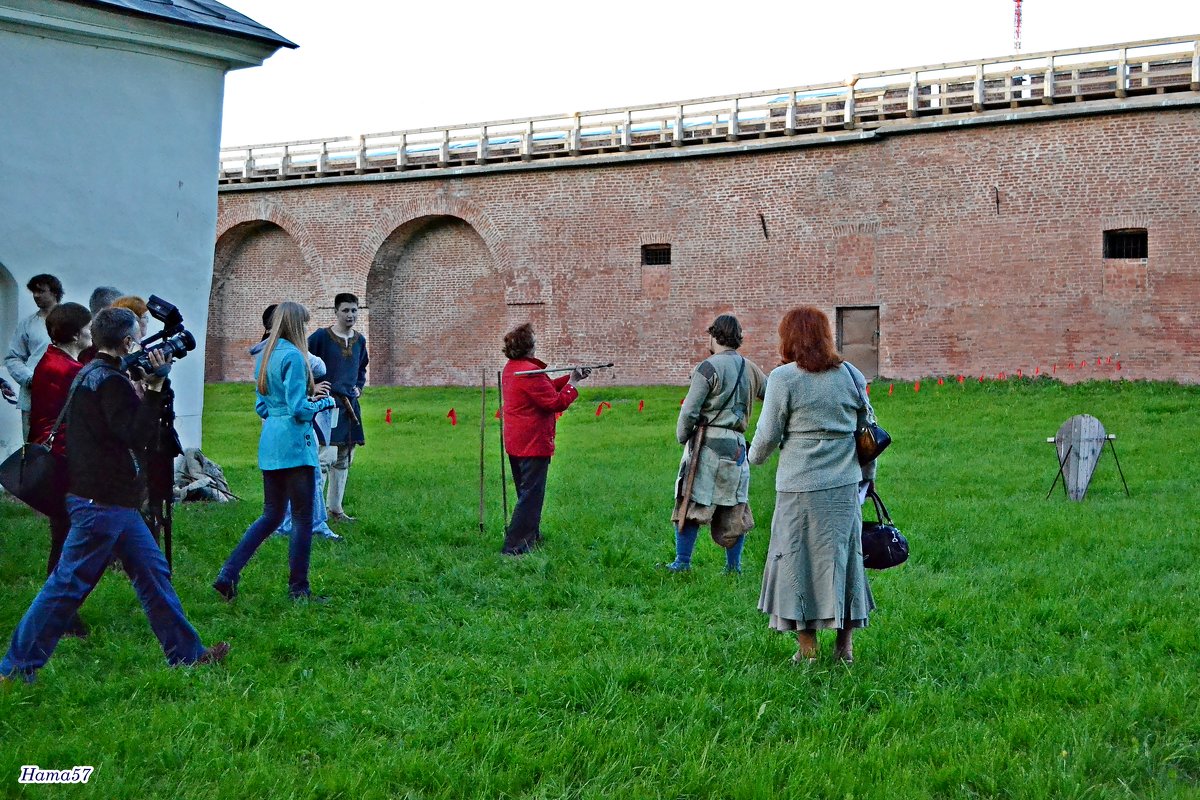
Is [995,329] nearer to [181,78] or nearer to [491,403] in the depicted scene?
[491,403]

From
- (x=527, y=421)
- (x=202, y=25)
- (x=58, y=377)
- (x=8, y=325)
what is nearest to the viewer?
(x=58, y=377)

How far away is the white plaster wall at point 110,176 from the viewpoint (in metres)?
10.6

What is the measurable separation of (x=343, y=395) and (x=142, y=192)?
11.1 feet

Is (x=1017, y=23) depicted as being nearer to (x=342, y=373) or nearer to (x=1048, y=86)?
(x=1048, y=86)

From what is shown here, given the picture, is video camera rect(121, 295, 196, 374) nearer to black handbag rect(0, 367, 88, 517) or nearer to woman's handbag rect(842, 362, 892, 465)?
black handbag rect(0, 367, 88, 517)

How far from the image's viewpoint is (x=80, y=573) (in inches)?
212

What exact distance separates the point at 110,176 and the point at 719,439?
6771mm

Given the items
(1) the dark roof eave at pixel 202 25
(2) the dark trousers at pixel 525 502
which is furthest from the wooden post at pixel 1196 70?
(2) the dark trousers at pixel 525 502

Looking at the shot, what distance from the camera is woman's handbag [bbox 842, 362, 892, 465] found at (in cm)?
565

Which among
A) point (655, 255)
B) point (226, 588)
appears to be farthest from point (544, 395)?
point (655, 255)

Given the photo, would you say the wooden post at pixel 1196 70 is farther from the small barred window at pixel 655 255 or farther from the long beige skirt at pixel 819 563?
the long beige skirt at pixel 819 563

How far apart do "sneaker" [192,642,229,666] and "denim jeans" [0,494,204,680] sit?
0.35 m

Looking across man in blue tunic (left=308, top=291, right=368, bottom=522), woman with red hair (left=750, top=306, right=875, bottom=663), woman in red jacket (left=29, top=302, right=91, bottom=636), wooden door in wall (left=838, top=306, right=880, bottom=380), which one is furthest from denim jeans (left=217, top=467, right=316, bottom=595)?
wooden door in wall (left=838, top=306, right=880, bottom=380)

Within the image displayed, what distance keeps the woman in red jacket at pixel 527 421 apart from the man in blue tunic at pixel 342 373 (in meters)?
1.75
